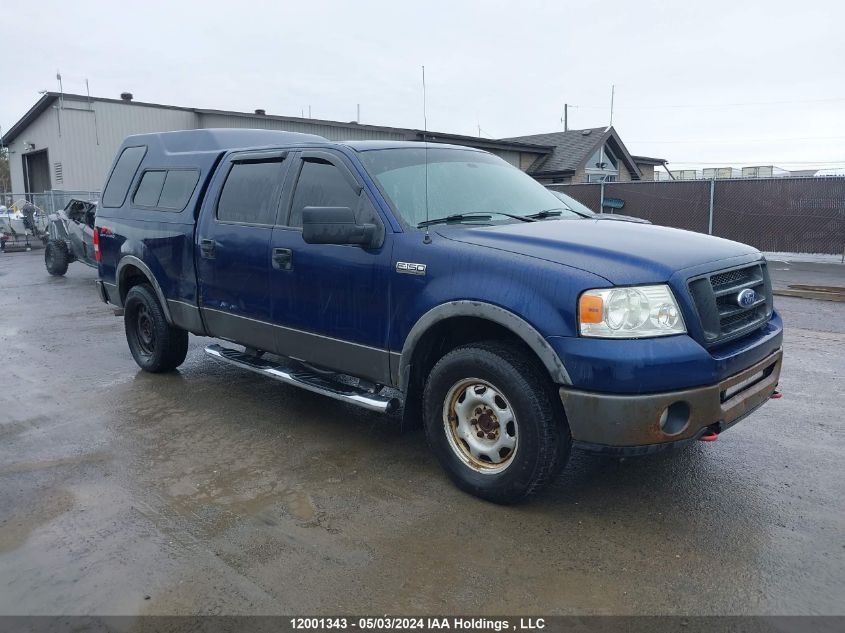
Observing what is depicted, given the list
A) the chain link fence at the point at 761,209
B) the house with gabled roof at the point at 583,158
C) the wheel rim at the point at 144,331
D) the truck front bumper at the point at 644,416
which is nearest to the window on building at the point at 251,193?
the wheel rim at the point at 144,331

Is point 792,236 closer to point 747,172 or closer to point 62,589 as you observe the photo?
point 747,172

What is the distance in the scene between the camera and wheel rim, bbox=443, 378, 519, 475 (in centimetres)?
365

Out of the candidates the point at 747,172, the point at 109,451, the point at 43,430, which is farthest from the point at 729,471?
the point at 747,172

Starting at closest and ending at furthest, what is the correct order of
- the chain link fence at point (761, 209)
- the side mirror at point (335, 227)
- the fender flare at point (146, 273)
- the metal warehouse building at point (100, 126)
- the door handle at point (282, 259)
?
the side mirror at point (335, 227) → the door handle at point (282, 259) → the fender flare at point (146, 273) → the chain link fence at point (761, 209) → the metal warehouse building at point (100, 126)

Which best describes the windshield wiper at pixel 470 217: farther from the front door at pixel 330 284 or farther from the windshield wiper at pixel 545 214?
the front door at pixel 330 284

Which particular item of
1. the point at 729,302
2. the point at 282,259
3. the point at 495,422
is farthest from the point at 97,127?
the point at 729,302

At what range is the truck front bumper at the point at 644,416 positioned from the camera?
321cm

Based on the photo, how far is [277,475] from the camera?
422 cm

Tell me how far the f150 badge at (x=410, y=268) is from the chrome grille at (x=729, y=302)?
56.7 inches

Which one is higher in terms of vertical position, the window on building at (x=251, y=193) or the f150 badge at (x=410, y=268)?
the window on building at (x=251, y=193)

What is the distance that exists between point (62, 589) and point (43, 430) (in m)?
2.42

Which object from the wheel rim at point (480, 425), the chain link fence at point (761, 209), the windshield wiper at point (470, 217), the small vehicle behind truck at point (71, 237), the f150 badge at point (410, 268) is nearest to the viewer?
the wheel rim at point (480, 425)

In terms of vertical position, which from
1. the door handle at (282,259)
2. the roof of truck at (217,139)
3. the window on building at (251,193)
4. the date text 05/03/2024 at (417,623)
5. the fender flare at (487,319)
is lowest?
the date text 05/03/2024 at (417,623)

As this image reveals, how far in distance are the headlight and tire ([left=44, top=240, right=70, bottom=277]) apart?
14.1 metres
